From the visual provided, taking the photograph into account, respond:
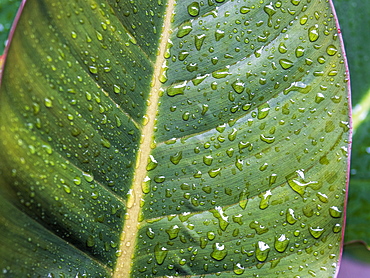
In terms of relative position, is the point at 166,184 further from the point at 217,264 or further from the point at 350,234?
the point at 350,234

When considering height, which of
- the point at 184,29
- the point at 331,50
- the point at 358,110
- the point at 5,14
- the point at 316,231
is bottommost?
the point at 358,110

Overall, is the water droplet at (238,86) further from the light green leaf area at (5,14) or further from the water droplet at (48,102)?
the light green leaf area at (5,14)

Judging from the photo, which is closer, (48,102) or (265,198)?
(48,102)

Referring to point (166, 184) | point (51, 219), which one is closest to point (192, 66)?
point (166, 184)

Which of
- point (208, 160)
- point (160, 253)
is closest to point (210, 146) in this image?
point (208, 160)

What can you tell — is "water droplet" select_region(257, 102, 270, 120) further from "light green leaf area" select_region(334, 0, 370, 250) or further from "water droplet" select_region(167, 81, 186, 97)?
"light green leaf area" select_region(334, 0, 370, 250)

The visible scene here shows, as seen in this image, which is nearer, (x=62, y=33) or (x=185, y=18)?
(x=62, y=33)

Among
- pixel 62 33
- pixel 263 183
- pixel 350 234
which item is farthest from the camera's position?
pixel 350 234

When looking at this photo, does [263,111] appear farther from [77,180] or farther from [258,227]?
[77,180]

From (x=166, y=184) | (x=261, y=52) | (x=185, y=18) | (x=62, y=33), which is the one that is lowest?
(x=166, y=184)
